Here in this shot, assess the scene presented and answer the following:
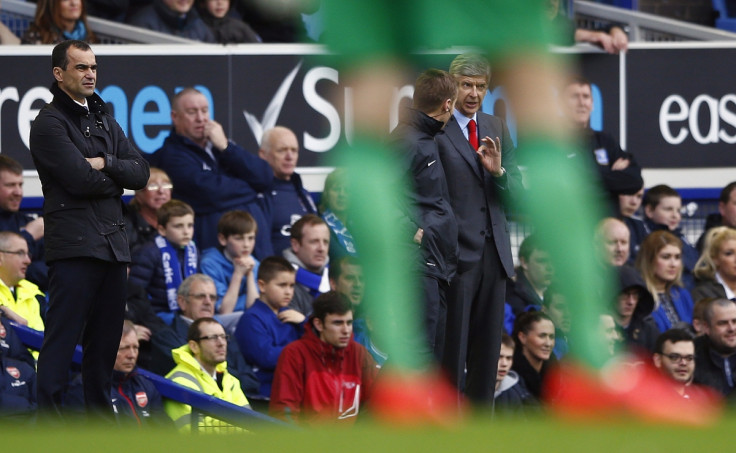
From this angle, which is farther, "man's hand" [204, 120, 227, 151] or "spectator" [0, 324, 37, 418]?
"man's hand" [204, 120, 227, 151]

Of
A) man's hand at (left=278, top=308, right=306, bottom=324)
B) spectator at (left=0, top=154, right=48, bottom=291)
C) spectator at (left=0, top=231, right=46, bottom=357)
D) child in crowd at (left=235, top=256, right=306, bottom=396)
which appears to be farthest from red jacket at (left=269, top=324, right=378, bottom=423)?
spectator at (left=0, top=154, right=48, bottom=291)

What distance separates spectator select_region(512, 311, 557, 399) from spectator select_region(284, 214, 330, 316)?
130cm

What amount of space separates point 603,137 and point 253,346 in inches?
130

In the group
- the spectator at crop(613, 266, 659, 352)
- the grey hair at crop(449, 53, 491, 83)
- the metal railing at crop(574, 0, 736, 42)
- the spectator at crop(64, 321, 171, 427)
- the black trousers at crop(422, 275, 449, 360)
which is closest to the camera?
the grey hair at crop(449, 53, 491, 83)

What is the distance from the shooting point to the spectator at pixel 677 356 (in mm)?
8297

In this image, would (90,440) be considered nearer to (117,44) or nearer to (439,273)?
(439,273)

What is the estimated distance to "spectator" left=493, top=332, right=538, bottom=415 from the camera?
7.78 m

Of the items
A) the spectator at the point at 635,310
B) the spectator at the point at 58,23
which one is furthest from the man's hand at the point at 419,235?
the spectator at the point at 58,23

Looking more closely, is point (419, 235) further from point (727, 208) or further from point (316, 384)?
point (727, 208)

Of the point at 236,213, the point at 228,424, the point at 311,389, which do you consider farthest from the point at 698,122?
the point at 228,424

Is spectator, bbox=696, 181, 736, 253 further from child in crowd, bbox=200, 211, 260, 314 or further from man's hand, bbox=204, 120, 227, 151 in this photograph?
man's hand, bbox=204, 120, 227, 151

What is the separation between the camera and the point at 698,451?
2748 millimetres

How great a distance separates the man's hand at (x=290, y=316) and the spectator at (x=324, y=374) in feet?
1.73

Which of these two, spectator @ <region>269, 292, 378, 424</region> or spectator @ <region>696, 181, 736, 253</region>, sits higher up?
spectator @ <region>696, 181, 736, 253</region>
